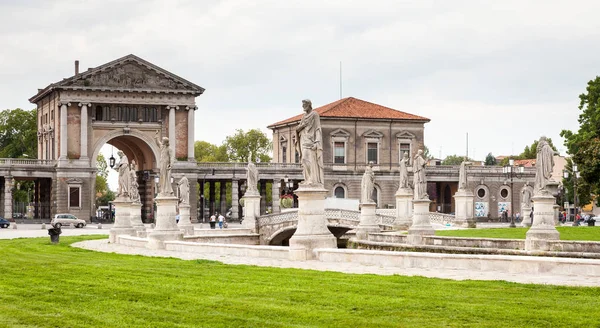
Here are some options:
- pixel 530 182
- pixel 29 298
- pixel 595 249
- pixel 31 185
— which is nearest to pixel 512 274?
pixel 29 298

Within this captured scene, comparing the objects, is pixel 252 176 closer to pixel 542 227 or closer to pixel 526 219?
pixel 526 219

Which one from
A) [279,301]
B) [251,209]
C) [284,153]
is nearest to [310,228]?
[279,301]

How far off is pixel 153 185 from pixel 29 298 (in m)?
71.0

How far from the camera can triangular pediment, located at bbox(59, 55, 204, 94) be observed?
8131 centimetres

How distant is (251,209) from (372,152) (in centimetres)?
4052

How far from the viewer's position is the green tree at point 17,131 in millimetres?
113750

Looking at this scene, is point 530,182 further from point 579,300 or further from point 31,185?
point 579,300

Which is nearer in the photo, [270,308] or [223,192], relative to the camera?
[270,308]

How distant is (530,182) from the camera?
89938mm

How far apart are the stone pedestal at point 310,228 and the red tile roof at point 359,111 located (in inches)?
2567

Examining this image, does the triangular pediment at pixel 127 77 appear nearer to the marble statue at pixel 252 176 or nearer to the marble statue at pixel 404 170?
the marble statue at pixel 252 176

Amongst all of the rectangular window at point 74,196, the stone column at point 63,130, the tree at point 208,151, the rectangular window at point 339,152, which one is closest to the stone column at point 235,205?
the rectangular window at point 339,152

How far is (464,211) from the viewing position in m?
49.3

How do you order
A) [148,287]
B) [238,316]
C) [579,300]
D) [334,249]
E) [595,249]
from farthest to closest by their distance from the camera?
1. [595,249]
2. [334,249]
3. [148,287]
4. [579,300]
5. [238,316]
